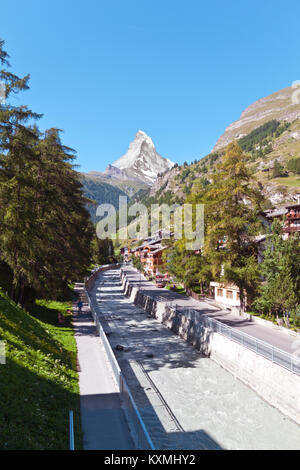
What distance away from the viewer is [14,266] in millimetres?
20656

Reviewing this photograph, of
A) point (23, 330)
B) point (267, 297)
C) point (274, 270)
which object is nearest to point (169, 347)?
point (267, 297)

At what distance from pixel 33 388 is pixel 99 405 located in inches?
116

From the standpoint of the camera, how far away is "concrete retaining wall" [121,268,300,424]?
15516 millimetres

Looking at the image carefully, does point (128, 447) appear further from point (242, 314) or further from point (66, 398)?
point (242, 314)

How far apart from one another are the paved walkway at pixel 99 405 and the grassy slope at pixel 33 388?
1.35 feet

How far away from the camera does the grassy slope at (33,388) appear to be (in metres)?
9.38

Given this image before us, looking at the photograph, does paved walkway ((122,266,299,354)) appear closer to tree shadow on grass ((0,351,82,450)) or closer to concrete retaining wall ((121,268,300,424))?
concrete retaining wall ((121,268,300,424))

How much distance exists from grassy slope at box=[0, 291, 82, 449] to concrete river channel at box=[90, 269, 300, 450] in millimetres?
4313

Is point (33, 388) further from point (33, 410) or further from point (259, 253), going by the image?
point (259, 253)

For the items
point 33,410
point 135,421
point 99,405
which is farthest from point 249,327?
point 33,410

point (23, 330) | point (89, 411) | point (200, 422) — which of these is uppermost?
point (23, 330)

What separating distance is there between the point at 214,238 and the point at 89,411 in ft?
75.2

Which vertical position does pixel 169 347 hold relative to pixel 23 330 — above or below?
below
